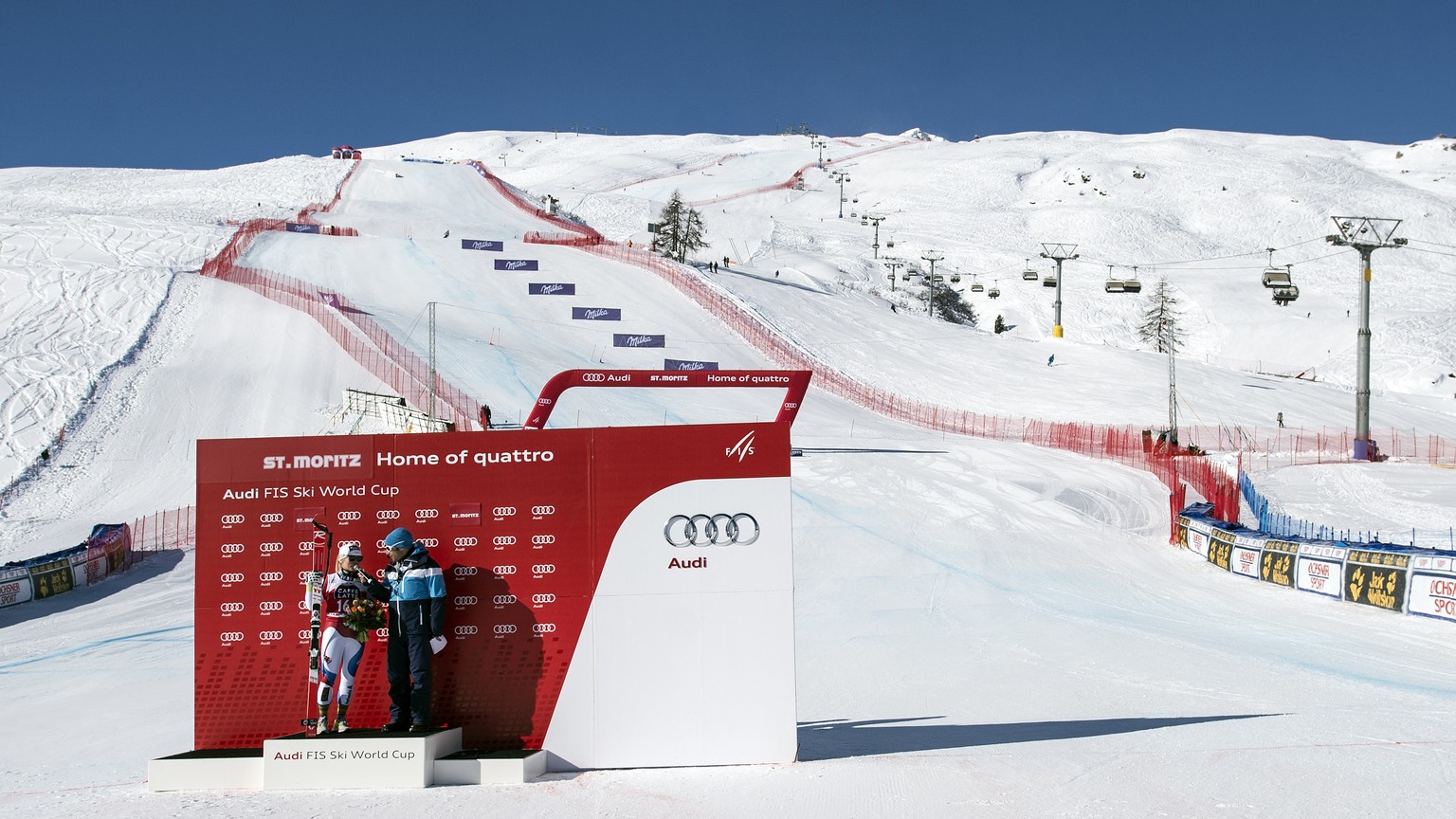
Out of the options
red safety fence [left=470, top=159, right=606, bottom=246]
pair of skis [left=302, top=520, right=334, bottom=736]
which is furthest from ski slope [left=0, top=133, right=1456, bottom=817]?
red safety fence [left=470, top=159, right=606, bottom=246]

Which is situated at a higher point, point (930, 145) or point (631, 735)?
point (930, 145)

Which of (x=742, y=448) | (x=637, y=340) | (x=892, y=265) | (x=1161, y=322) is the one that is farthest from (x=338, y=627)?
(x=892, y=265)

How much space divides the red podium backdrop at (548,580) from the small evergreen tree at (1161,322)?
66102mm

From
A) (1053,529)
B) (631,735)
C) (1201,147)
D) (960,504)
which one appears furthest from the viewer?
(1201,147)

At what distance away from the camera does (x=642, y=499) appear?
7199 millimetres

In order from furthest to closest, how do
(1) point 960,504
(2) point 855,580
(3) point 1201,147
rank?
(3) point 1201,147
(1) point 960,504
(2) point 855,580

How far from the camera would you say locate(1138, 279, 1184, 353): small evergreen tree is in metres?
70.4

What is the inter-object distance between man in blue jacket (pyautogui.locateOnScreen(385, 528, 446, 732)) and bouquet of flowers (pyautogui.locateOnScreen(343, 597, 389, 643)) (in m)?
0.10

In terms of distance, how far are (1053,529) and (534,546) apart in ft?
60.8

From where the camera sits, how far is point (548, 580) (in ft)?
23.7

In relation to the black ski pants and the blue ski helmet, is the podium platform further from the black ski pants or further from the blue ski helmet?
the blue ski helmet

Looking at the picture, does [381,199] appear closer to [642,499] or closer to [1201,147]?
[642,499]

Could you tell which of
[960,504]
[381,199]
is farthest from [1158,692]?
[381,199]

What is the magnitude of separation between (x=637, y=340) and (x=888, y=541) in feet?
79.1
